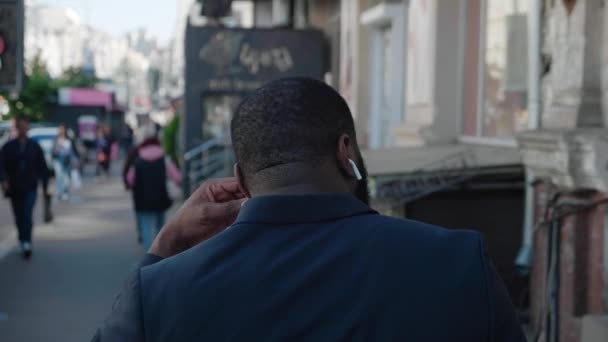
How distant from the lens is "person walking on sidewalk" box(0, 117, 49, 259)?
13039mm

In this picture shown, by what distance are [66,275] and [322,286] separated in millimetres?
10308

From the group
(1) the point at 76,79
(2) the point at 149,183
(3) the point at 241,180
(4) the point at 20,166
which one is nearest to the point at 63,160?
(4) the point at 20,166

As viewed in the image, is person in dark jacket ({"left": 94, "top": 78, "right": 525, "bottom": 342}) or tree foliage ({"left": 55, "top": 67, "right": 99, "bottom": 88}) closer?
person in dark jacket ({"left": 94, "top": 78, "right": 525, "bottom": 342})

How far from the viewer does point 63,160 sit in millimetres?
22672

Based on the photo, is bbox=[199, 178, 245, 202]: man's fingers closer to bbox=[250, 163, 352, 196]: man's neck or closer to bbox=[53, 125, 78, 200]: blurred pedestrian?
bbox=[250, 163, 352, 196]: man's neck

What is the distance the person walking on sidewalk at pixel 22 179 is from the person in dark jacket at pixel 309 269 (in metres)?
11.4

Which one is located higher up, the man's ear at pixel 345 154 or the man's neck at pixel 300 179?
the man's ear at pixel 345 154

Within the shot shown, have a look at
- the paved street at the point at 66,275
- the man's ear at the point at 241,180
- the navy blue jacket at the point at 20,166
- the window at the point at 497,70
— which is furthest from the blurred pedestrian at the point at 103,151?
the man's ear at the point at 241,180

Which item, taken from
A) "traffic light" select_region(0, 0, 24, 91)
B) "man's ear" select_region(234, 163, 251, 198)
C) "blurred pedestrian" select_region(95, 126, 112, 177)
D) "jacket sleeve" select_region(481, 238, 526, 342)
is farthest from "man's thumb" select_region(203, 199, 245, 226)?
"blurred pedestrian" select_region(95, 126, 112, 177)

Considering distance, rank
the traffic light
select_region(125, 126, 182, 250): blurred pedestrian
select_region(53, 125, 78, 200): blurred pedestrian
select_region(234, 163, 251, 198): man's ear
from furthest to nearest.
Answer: select_region(53, 125, 78, 200): blurred pedestrian, select_region(125, 126, 182, 250): blurred pedestrian, the traffic light, select_region(234, 163, 251, 198): man's ear

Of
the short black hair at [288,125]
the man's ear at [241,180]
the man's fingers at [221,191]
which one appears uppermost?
the short black hair at [288,125]

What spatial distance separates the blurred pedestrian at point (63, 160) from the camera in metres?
22.8

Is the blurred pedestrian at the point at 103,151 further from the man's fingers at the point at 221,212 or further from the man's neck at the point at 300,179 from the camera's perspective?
the man's neck at the point at 300,179

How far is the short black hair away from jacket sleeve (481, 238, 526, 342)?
1.15ft
